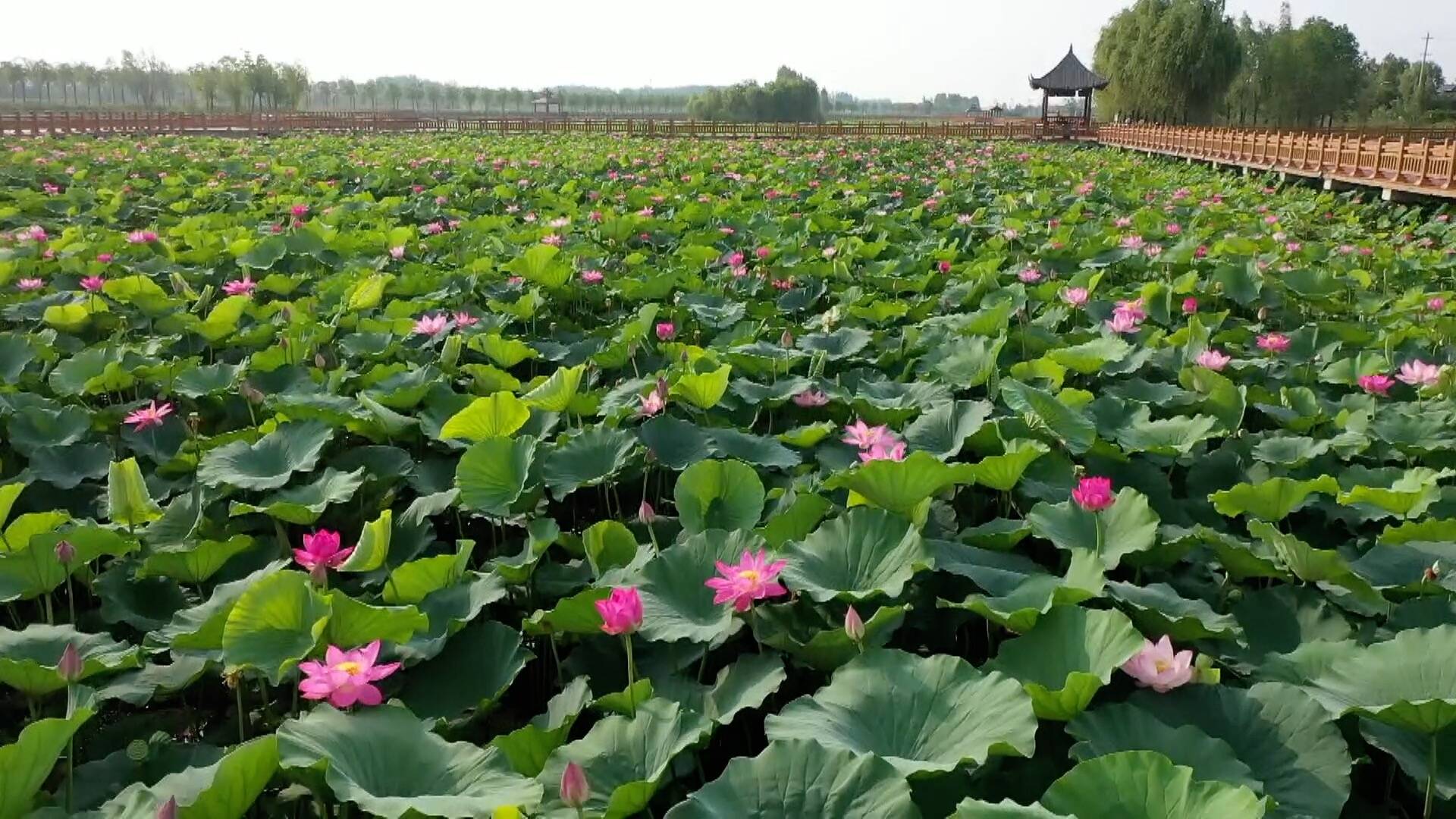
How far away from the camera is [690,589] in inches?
70.3

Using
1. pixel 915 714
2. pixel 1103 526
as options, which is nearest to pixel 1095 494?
pixel 1103 526

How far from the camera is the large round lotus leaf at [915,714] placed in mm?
1271

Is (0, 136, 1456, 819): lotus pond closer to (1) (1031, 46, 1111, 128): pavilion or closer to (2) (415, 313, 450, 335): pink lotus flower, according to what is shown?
(2) (415, 313, 450, 335): pink lotus flower

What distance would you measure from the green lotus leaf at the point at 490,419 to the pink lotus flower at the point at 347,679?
105 cm

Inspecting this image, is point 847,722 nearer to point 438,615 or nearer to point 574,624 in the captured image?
point 574,624

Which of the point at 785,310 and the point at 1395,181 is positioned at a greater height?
the point at 1395,181

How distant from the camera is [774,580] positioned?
167cm

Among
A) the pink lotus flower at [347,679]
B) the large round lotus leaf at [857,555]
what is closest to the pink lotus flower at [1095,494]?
the large round lotus leaf at [857,555]

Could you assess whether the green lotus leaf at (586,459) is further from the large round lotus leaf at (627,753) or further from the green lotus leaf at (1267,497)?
the green lotus leaf at (1267,497)

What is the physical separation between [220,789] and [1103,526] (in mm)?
1609

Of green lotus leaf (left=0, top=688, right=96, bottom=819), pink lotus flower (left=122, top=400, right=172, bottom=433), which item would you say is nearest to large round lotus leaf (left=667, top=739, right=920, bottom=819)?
green lotus leaf (left=0, top=688, right=96, bottom=819)

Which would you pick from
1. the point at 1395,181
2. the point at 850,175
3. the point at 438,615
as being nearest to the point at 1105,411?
the point at 438,615

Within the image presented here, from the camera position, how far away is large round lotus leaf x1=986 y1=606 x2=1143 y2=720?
1.35 m

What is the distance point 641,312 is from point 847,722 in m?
2.60
